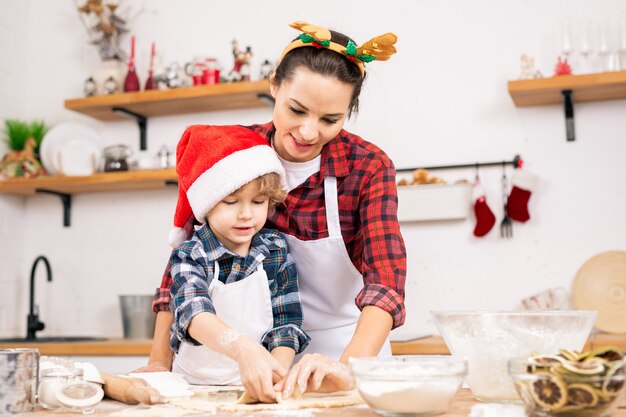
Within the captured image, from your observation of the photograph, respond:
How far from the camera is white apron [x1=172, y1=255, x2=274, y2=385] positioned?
1.34m

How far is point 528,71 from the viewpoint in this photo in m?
2.85

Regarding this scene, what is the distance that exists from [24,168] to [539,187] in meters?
2.19

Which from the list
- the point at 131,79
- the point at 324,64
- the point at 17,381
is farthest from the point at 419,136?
the point at 17,381

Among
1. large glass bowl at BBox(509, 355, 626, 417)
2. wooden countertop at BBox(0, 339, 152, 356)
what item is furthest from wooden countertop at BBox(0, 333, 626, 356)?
large glass bowl at BBox(509, 355, 626, 417)

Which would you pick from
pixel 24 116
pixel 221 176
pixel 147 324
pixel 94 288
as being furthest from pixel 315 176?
pixel 24 116

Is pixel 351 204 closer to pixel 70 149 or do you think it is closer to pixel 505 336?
pixel 505 336

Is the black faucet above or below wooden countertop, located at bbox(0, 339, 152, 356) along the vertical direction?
above

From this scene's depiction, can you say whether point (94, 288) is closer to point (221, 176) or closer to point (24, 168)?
point (24, 168)

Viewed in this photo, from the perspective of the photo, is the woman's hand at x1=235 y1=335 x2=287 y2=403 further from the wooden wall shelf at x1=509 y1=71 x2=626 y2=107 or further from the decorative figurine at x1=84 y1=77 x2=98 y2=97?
the decorative figurine at x1=84 y1=77 x2=98 y2=97

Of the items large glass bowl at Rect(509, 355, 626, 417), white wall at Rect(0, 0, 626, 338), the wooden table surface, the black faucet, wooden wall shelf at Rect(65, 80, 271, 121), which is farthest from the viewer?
the black faucet

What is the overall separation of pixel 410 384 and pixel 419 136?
237cm

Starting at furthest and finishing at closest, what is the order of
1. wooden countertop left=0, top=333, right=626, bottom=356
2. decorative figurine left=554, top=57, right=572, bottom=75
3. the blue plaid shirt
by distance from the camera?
1. decorative figurine left=554, top=57, right=572, bottom=75
2. wooden countertop left=0, top=333, right=626, bottom=356
3. the blue plaid shirt

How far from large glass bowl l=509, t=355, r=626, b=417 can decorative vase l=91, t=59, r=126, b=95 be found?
2871 millimetres

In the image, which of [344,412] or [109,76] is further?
[109,76]
